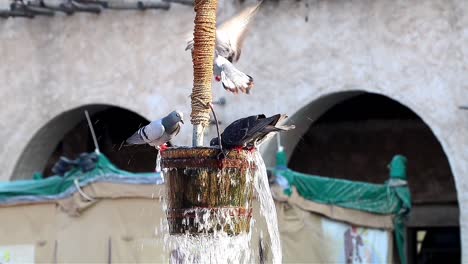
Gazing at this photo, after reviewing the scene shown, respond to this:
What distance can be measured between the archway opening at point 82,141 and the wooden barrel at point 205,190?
885cm

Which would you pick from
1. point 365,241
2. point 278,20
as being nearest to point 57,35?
point 278,20

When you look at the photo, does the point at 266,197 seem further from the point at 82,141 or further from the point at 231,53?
the point at 82,141

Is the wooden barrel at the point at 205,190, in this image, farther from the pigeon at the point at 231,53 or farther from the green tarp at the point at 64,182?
the green tarp at the point at 64,182

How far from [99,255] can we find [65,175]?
105 centimetres

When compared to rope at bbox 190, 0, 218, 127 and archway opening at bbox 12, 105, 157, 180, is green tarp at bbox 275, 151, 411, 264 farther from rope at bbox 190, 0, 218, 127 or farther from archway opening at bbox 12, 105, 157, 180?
rope at bbox 190, 0, 218, 127

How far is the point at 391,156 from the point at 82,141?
4.46 m

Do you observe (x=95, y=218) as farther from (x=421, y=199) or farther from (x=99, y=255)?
(x=421, y=199)

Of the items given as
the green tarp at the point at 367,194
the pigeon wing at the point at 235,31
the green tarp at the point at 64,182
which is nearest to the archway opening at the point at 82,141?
the green tarp at the point at 64,182

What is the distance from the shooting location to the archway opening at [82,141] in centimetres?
1625

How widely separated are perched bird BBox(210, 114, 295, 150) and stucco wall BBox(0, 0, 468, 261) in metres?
7.26

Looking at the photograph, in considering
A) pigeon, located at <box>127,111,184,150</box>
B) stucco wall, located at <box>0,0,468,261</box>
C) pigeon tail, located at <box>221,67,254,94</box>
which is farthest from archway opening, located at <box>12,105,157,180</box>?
pigeon tail, located at <box>221,67,254,94</box>

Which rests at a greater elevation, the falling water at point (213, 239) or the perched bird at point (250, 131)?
the perched bird at point (250, 131)

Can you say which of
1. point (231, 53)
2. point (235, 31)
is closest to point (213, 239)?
point (231, 53)

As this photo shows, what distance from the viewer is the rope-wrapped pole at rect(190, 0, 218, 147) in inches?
286
